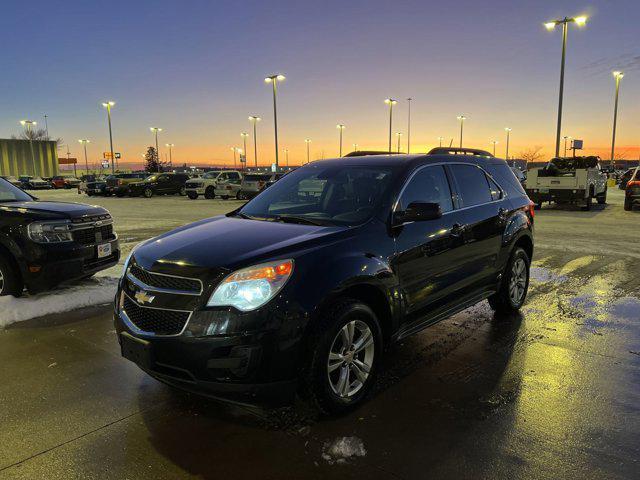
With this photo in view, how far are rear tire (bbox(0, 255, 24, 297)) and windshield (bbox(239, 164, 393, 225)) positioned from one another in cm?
326

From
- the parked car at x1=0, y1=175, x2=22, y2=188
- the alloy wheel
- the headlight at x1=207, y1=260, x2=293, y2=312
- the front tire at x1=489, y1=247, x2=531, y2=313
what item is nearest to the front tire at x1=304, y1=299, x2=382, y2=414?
the alloy wheel

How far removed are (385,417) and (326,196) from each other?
1929mm

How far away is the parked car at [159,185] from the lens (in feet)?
115

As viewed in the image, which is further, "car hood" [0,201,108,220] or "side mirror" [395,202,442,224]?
"car hood" [0,201,108,220]

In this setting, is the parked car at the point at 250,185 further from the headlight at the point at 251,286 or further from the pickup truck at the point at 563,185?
the headlight at the point at 251,286

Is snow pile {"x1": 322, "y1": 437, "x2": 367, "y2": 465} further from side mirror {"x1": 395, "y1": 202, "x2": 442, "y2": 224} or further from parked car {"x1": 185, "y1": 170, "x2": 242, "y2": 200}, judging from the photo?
parked car {"x1": 185, "y1": 170, "x2": 242, "y2": 200}

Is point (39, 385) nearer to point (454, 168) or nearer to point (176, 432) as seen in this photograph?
point (176, 432)

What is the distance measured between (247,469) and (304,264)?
1.23 metres

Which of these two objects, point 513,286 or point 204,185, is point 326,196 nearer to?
point 513,286

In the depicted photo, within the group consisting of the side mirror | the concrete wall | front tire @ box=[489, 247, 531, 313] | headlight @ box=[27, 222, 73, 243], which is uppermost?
the concrete wall

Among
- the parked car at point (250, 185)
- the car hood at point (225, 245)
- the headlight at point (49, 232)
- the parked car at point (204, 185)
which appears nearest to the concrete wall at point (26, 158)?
the parked car at point (204, 185)

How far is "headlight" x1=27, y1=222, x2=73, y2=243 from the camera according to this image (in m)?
5.66

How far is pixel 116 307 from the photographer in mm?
3475

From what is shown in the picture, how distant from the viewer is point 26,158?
318 feet
